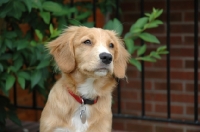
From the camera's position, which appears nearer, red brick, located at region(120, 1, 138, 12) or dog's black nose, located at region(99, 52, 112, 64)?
dog's black nose, located at region(99, 52, 112, 64)

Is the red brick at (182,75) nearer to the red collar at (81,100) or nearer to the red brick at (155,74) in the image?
the red brick at (155,74)

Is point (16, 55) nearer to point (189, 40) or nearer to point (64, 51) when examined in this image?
point (64, 51)

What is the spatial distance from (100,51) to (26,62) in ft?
3.16

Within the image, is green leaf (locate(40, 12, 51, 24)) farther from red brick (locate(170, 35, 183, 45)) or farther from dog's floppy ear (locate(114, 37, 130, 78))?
red brick (locate(170, 35, 183, 45))

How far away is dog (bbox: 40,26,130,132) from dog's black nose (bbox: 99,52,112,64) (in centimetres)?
4

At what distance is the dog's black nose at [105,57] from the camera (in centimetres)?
293

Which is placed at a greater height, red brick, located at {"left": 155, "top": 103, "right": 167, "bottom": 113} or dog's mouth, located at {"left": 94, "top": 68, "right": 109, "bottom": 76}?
dog's mouth, located at {"left": 94, "top": 68, "right": 109, "bottom": 76}

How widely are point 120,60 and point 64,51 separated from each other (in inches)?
19.6

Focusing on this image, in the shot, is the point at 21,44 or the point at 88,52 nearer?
the point at 88,52

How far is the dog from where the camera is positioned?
3094 millimetres

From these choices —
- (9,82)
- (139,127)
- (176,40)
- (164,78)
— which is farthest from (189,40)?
(9,82)

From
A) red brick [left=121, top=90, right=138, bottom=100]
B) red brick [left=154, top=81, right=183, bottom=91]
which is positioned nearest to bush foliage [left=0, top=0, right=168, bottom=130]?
red brick [left=154, top=81, right=183, bottom=91]

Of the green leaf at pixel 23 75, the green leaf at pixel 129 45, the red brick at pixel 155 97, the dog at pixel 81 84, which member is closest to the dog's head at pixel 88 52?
the dog at pixel 81 84

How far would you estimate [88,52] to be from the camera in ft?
10.1
